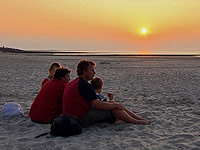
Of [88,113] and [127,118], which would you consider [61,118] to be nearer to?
[88,113]

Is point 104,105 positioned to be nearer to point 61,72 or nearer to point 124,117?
point 124,117

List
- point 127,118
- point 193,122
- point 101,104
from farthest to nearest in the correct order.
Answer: point 193,122 → point 127,118 → point 101,104

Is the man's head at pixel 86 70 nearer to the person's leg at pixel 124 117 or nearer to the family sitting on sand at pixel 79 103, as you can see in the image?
the family sitting on sand at pixel 79 103

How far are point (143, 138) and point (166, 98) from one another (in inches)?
179

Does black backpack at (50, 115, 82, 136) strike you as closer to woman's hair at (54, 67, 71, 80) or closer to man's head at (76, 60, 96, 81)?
man's head at (76, 60, 96, 81)

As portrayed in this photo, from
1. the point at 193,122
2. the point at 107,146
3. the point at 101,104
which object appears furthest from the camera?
the point at 193,122

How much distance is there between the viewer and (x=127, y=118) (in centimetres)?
575

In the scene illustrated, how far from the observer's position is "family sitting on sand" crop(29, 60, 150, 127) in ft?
17.4

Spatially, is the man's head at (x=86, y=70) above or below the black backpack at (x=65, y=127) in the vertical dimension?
above

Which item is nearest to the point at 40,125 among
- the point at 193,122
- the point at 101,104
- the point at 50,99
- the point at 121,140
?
the point at 50,99

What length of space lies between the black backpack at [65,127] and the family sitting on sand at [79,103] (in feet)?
0.71

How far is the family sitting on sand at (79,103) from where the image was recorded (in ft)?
17.4

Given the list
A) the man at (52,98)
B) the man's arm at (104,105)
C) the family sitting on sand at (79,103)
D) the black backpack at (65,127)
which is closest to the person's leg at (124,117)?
the family sitting on sand at (79,103)

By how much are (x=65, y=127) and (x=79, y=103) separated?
538 mm
